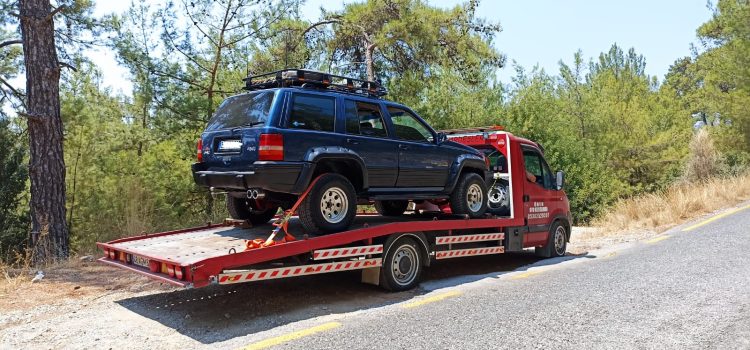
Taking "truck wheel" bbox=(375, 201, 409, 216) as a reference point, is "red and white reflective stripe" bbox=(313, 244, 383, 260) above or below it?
below

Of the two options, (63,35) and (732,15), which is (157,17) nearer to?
(63,35)

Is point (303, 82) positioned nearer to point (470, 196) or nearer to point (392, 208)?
point (470, 196)

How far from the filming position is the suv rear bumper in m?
5.67

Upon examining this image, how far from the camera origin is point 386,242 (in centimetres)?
663

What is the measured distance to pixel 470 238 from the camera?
7812mm

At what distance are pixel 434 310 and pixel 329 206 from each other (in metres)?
1.68

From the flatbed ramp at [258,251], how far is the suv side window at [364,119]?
1.18 m

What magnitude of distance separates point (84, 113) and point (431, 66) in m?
12.0

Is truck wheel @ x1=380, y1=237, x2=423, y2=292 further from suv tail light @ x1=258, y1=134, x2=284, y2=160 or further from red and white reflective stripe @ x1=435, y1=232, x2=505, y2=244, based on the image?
suv tail light @ x1=258, y1=134, x2=284, y2=160

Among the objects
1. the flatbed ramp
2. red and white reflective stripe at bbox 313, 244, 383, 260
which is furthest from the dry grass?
red and white reflective stripe at bbox 313, 244, 383, 260

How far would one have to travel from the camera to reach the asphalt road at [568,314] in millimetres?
4469

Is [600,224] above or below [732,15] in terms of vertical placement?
below

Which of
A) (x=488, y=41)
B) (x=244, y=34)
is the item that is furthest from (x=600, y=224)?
(x=244, y=34)

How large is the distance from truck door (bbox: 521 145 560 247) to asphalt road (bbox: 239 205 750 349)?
1.39 meters
